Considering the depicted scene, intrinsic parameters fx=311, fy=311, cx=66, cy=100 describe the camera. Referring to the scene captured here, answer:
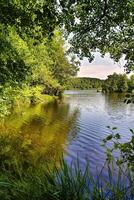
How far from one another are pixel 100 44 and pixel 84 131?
1839 centimetres

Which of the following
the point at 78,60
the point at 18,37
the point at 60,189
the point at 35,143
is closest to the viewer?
the point at 60,189

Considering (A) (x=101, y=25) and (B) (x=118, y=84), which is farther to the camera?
(B) (x=118, y=84)

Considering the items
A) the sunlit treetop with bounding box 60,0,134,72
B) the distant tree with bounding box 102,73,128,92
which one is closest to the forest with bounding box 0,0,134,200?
the sunlit treetop with bounding box 60,0,134,72

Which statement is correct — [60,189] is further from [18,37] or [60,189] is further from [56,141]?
[56,141]

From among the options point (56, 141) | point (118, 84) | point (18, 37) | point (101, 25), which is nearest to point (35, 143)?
point (56, 141)

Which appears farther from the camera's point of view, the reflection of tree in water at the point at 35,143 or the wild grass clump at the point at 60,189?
the reflection of tree in water at the point at 35,143

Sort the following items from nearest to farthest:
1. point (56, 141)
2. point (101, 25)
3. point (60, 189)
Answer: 1. point (60, 189)
2. point (101, 25)
3. point (56, 141)

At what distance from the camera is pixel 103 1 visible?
784 cm

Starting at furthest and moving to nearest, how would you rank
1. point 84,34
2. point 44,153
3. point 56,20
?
1. point 44,153
2. point 84,34
3. point 56,20

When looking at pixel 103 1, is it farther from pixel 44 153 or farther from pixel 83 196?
pixel 44 153

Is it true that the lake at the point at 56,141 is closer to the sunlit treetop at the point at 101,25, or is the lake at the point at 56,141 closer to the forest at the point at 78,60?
the forest at the point at 78,60

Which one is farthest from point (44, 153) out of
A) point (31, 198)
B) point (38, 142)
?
point (31, 198)

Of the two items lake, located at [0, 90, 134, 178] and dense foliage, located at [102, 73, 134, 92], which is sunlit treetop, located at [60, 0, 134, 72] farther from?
dense foliage, located at [102, 73, 134, 92]

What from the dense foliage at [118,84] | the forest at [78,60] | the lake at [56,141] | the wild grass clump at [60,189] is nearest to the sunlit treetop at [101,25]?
the forest at [78,60]
